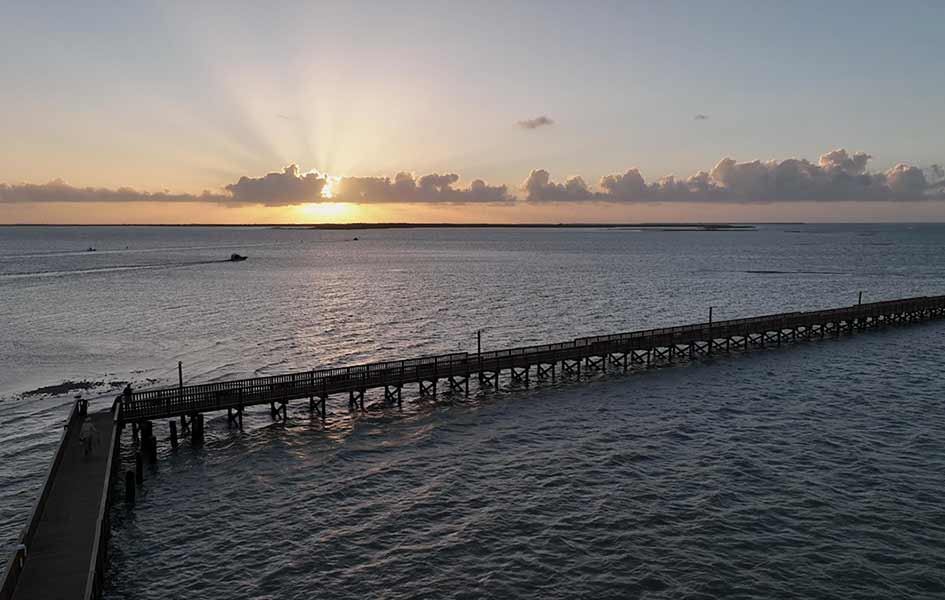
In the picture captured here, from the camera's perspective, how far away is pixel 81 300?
96.4m

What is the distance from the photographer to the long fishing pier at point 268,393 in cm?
2100

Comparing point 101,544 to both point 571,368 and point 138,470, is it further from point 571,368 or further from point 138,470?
point 571,368

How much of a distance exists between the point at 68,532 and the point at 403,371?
24.0 metres

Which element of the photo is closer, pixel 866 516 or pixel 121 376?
pixel 866 516

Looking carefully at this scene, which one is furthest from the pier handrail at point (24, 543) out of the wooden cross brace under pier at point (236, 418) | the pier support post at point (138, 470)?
the wooden cross brace under pier at point (236, 418)

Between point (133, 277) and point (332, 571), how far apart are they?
129894mm

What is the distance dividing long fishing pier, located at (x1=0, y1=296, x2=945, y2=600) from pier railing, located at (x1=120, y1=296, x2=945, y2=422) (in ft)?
0.23

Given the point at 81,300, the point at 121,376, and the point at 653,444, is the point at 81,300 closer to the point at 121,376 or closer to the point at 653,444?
the point at 121,376

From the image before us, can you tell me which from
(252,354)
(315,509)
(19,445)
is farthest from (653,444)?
(252,354)

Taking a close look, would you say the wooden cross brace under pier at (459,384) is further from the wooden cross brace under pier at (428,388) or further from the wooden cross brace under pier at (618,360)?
the wooden cross brace under pier at (618,360)

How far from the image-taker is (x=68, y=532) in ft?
74.5

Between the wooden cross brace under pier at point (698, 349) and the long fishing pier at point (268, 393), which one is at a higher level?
the long fishing pier at point (268, 393)

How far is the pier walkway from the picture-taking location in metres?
19.3

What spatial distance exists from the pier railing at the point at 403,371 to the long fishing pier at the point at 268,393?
7cm
